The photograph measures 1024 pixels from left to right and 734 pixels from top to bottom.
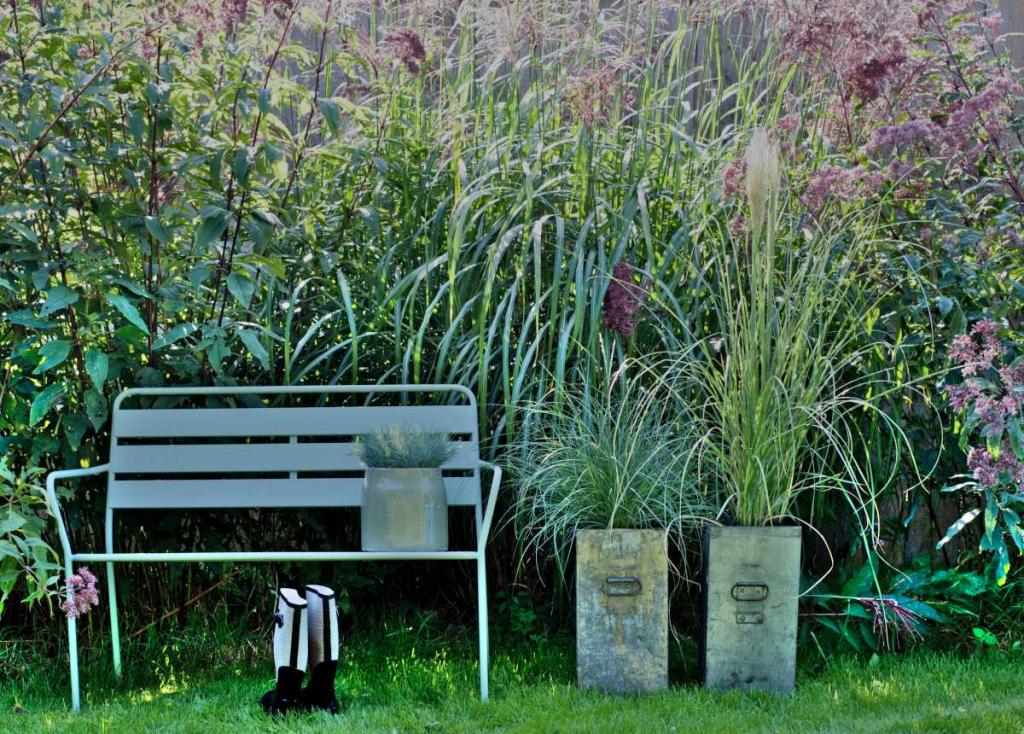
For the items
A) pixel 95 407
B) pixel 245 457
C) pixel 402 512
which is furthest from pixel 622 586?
pixel 95 407

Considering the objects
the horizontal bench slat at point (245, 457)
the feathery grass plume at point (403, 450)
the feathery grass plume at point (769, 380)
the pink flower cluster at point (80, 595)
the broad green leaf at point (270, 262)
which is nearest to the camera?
the pink flower cluster at point (80, 595)

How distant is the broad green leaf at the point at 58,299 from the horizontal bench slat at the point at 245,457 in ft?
1.42

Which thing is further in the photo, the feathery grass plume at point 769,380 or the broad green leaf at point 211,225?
the broad green leaf at point 211,225

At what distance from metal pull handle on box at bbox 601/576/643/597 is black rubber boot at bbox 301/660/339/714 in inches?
26.0

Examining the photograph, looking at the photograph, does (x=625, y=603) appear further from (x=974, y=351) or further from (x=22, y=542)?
(x=22, y=542)

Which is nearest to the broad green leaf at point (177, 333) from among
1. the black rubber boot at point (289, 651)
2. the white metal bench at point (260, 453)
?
the white metal bench at point (260, 453)

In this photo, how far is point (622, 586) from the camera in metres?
2.71

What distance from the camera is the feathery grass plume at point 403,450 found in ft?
9.16

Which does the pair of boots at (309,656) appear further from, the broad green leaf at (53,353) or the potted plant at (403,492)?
the broad green leaf at (53,353)

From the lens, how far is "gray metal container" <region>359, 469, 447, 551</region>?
273 cm

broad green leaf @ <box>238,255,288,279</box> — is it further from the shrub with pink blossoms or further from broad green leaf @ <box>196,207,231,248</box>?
the shrub with pink blossoms

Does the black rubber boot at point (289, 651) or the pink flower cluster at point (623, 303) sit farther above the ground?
the pink flower cluster at point (623, 303)

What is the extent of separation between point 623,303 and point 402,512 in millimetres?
761

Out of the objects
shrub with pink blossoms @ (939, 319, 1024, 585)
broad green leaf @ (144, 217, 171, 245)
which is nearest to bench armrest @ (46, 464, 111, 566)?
broad green leaf @ (144, 217, 171, 245)
